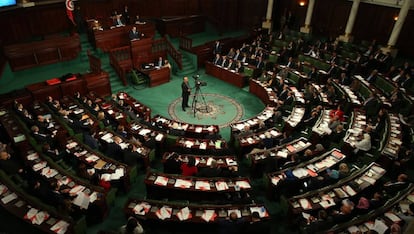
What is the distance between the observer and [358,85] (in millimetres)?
14820

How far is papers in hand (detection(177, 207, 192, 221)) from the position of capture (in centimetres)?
775

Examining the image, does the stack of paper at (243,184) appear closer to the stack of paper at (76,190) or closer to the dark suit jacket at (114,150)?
the dark suit jacket at (114,150)

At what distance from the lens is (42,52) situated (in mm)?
16219

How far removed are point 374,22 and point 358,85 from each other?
→ 749 centimetres

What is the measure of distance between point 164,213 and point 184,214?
1.69ft

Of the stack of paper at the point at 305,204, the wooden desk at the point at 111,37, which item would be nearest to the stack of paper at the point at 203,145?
→ the stack of paper at the point at 305,204

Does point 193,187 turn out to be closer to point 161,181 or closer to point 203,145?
point 161,181

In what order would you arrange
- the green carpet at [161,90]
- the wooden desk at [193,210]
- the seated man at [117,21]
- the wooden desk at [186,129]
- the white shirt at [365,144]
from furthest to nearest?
the seated man at [117,21] < the green carpet at [161,90] < the wooden desk at [186,129] < the white shirt at [365,144] < the wooden desk at [193,210]

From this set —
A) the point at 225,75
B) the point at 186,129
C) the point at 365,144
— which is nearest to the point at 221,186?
the point at 186,129

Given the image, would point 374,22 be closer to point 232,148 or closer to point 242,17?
point 242,17

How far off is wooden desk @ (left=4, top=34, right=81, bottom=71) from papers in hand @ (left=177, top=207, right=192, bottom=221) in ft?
42.1

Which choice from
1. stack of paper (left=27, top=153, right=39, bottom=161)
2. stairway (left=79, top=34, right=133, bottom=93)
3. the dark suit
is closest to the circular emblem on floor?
the dark suit

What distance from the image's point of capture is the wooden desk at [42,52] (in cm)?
1539

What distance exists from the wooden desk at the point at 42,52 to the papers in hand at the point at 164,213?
40.9 feet
